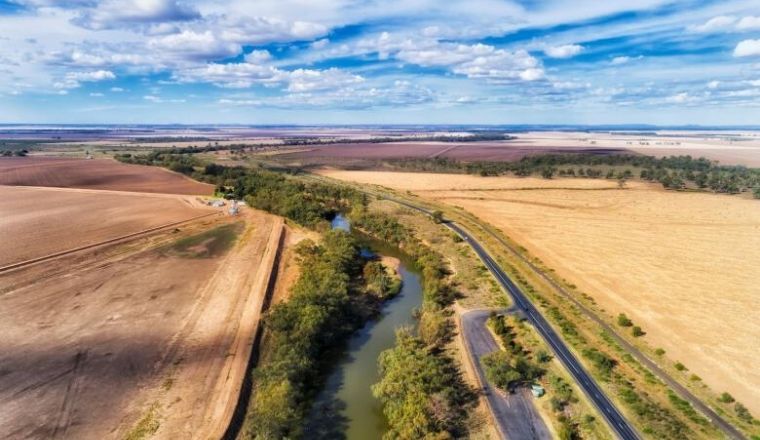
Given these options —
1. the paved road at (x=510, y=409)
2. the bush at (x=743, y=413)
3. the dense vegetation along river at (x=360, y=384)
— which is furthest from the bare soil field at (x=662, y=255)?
the dense vegetation along river at (x=360, y=384)

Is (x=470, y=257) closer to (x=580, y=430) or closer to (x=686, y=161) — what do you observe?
(x=580, y=430)

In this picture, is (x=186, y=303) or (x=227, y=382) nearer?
(x=227, y=382)

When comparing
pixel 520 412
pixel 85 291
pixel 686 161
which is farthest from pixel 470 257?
pixel 686 161

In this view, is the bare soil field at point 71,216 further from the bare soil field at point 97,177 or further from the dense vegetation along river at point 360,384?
the dense vegetation along river at point 360,384

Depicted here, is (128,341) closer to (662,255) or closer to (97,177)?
(662,255)

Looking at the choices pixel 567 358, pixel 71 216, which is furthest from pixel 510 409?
pixel 71 216
